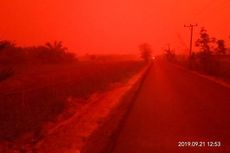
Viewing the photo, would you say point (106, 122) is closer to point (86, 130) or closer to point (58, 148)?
point (86, 130)

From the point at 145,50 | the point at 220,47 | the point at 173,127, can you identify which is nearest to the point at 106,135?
the point at 173,127

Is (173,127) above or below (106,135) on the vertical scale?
above

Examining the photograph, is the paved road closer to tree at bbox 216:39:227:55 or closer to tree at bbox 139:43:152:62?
tree at bbox 216:39:227:55

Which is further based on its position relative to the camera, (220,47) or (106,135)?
(220,47)

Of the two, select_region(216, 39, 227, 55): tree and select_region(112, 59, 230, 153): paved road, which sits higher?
select_region(216, 39, 227, 55): tree

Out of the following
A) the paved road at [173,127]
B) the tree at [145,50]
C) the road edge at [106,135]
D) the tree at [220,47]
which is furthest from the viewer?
the tree at [145,50]

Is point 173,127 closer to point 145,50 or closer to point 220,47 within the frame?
point 220,47

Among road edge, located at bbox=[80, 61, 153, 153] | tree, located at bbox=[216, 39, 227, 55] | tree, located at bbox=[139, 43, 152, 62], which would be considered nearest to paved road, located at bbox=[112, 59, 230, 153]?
road edge, located at bbox=[80, 61, 153, 153]

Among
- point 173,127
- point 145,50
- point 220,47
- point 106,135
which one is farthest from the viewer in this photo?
point 145,50

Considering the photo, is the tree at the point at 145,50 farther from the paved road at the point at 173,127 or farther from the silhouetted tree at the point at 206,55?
the paved road at the point at 173,127

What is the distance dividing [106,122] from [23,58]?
156 ft

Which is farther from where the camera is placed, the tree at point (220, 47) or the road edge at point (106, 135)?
the tree at point (220, 47)

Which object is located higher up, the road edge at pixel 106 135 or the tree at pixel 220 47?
the tree at pixel 220 47

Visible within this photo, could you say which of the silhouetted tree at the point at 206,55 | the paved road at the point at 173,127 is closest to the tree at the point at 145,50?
the silhouetted tree at the point at 206,55
